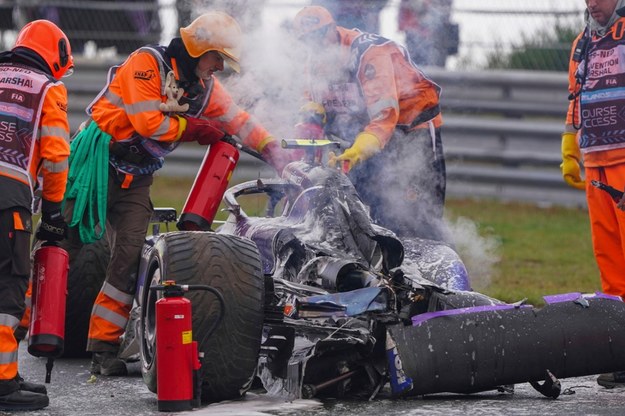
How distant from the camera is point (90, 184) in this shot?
7.85m

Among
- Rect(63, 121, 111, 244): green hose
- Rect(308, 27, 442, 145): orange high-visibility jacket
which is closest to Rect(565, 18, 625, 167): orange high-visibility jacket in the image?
Rect(308, 27, 442, 145): orange high-visibility jacket

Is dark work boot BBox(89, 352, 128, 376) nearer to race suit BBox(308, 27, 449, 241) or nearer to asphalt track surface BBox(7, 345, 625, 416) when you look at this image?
asphalt track surface BBox(7, 345, 625, 416)

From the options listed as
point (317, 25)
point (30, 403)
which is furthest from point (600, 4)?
point (30, 403)

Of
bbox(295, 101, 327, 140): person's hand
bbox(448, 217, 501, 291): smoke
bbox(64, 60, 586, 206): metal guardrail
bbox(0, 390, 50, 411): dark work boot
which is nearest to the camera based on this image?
bbox(0, 390, 50, 411): dark work boot

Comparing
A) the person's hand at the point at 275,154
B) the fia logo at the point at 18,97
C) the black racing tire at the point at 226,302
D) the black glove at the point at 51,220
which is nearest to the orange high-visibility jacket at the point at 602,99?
the person's hand at the point at 275,154

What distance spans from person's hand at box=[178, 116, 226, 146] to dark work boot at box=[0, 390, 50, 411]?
1919mm

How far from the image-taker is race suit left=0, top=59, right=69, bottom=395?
6.48 meters

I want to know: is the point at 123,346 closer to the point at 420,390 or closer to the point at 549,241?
the point at 420,390

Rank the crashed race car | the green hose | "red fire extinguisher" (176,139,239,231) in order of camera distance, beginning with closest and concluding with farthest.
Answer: the crashed race car
"red fire extinguisher" (176,139,239,231)
the green hose

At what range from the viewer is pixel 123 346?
303 inches

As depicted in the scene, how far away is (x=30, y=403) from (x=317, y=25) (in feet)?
11.9

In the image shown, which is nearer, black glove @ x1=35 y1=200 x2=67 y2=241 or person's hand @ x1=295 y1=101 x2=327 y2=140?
black glove @ x1=35 y1=200 x2=67 y2=241

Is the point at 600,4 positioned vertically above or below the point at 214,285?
above

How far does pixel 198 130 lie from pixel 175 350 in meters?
1.97
